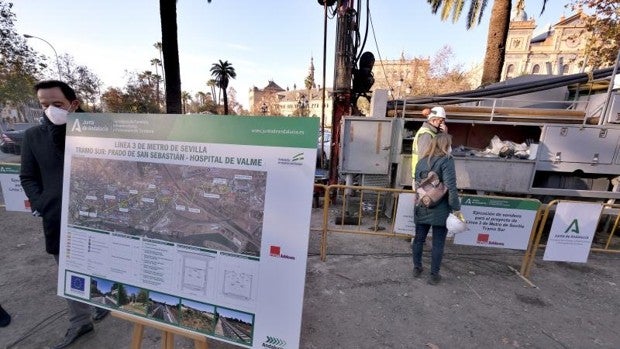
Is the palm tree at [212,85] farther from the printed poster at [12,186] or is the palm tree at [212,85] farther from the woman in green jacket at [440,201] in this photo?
the woman in green jacket at [440,201]

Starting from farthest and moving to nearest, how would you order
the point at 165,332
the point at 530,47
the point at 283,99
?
the point at 283,99, the point at 530,47, the point at 165,332

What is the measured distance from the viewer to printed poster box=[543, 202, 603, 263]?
11.7 ft

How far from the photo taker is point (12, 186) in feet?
14.1

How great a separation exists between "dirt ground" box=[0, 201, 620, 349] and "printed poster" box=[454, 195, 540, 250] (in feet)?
1.77

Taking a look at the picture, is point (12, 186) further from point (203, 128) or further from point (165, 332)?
point (203, 128)

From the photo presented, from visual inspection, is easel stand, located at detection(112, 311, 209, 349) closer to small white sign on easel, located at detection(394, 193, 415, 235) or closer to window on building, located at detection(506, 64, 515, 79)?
small white sign on easel, located at detection(394, 193, 415, 235)

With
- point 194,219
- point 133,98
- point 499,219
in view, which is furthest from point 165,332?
point 133,98

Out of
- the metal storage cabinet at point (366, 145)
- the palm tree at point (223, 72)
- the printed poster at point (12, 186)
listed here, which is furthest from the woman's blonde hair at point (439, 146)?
the palm tree at point (223, 72)

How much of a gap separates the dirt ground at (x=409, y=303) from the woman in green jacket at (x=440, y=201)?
1.84 ft

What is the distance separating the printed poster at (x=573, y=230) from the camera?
358cm

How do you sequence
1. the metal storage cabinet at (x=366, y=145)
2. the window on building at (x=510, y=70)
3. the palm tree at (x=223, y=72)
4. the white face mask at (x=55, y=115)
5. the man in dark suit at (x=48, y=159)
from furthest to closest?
the window on building at (x=510, y=70) < the palm tree at (x=223, y=72) < the metal storage cabinet at (x=366, y=145) < the man in dark suit at (x=48, y=159) < the white face mask at (x=55, y=115)

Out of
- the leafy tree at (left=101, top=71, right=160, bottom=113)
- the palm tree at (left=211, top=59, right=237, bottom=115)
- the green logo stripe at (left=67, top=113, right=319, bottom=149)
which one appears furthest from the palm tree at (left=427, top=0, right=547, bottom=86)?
the palm tree at (left=211, top=59, right=237, bottom=115)

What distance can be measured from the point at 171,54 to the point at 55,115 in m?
7.12

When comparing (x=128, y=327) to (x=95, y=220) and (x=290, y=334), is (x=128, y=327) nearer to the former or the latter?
(x=95, y=220)
